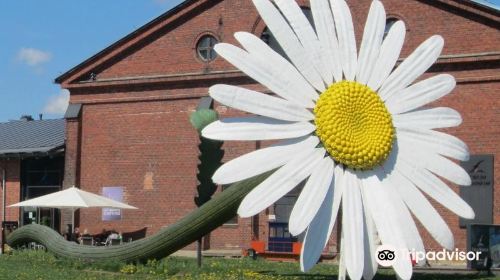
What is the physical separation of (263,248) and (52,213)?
10241 mm

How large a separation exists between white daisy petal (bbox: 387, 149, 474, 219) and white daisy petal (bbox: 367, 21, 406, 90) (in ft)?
1.72

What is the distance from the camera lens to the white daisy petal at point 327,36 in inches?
211

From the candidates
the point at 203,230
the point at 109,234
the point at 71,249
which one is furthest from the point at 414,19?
the point at 203,230

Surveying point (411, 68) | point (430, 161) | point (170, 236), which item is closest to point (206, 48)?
point (170, 236)

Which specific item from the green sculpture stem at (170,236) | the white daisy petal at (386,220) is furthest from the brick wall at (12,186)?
the white daisy petal at (386,220)

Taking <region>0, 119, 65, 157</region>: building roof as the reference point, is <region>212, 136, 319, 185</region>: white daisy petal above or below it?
below

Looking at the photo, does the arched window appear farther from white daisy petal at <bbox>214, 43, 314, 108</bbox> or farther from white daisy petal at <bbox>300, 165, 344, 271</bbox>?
white daisy petal at <bbox>300, 165, 344, 271</bbox>

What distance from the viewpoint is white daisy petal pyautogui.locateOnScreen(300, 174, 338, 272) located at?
494cm

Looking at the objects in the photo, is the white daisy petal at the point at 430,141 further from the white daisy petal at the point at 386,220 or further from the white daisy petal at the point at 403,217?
the white daisy petal at the point at 386,220

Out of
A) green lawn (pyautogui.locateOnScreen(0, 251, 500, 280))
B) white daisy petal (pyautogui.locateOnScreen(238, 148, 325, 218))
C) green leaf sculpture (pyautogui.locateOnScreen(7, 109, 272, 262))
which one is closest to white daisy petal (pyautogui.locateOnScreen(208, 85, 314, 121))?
white daisy petal (pyautogui.locateOnScreen(238, 148, 325, 218))

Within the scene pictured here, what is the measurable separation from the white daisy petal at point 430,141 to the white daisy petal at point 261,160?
0.82 metres

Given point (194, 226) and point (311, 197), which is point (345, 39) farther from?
point (194, 226)

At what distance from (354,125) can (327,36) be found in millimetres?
636

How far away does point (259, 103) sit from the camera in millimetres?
4988
